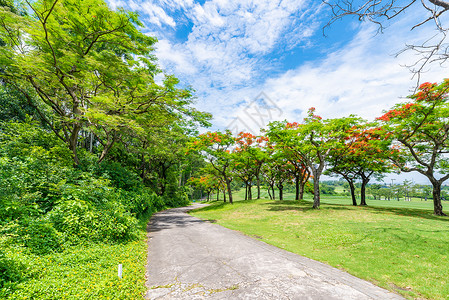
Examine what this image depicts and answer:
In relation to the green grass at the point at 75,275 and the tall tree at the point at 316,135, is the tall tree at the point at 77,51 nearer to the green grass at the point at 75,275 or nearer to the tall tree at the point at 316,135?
the green grass at the point at 75,275

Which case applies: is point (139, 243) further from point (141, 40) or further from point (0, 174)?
point (141, 40)

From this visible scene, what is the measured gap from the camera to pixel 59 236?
18.6ft

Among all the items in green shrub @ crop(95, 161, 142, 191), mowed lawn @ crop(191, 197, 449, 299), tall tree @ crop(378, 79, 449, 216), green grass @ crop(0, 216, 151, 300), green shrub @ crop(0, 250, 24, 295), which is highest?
tall tree @ crop(378, 79, 449, 216)

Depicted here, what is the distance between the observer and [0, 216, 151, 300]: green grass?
3646 mm

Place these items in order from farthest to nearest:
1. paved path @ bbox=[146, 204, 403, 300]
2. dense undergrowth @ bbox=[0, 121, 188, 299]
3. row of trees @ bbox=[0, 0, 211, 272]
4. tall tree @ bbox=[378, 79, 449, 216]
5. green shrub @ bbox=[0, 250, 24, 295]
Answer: tall tree @ bbox=[378, 79, 449, 216], row of trees @ bbox=[0, 0, 211, 272], paved path @ bbox=[146, 204, 403, 300], dense undergrowth @ bbox=[0, 121, 188, 299], green shrub @ bbox=[0, 250, 24, 295]

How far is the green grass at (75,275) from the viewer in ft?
12.0

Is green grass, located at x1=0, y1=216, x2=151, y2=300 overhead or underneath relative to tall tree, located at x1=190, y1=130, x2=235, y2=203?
underneath

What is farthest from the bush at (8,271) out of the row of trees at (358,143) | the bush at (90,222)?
the row of trees at (358,143)

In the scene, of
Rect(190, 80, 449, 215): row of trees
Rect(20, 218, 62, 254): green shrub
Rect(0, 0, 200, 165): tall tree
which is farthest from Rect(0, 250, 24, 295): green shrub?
Rect(190, 80, 449, 215): row of trees

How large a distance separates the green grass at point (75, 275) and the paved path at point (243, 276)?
57 centimetres

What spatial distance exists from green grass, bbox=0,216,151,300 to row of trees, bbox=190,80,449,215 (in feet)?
48.9

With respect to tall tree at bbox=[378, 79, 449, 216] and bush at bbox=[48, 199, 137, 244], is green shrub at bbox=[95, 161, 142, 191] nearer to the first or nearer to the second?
bush at bbox=[48, 199, 137, 244]

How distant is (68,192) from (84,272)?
13.3 ft

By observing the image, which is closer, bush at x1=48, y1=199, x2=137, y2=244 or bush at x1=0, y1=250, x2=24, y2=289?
bush at x1=0, y1=250, x2=24, y2=289
